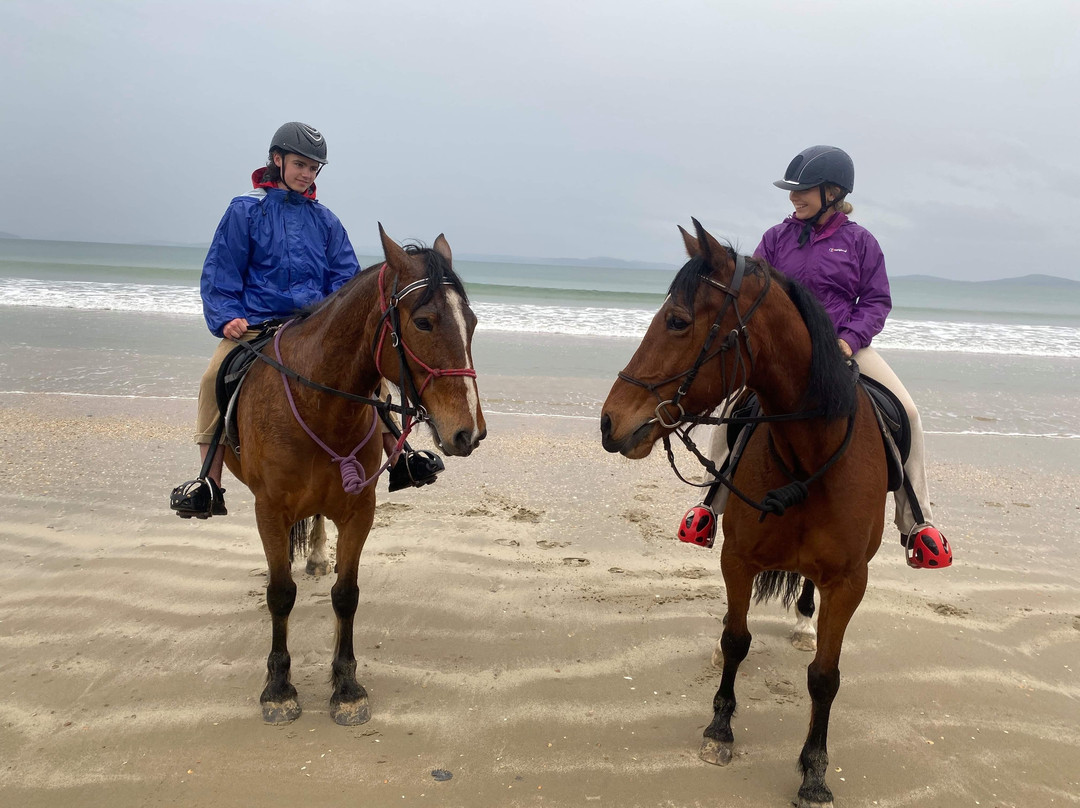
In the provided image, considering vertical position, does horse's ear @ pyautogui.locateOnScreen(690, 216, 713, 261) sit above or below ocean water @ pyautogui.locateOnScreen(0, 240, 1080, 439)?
above

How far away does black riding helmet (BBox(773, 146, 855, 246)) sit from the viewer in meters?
3.24

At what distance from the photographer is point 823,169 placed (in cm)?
324

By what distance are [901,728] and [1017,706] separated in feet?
2.33

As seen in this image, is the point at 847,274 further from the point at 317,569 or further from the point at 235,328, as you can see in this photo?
the point at 317,569

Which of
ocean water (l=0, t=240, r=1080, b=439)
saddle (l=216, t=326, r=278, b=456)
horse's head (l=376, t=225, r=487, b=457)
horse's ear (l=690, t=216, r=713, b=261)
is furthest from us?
ocean water (l=0, t=240, r=1080, b=439)

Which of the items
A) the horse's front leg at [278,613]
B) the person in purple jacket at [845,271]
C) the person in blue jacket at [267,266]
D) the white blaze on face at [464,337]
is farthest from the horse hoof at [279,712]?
the person in purple jacket at [845,271]

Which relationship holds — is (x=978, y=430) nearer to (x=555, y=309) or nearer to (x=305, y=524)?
(x=305, y=524)

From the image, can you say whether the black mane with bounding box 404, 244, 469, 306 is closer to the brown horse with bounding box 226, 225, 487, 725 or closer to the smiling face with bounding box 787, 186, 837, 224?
the brown horse with bounding box 226, 225, 487, 725

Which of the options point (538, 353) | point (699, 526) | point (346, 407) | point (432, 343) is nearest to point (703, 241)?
point (432, 343)

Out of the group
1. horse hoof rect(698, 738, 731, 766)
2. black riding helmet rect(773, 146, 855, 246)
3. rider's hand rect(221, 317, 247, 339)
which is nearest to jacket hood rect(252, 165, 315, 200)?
rider's hand rect(221, 317, 247, 339)

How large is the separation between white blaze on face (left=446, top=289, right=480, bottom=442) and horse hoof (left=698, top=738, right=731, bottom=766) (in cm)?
186

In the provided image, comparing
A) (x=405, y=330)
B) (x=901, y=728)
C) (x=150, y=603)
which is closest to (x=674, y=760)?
(x=901, y=728)

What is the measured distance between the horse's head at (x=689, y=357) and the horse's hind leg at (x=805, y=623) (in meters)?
2.21

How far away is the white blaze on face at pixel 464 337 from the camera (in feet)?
8.50
